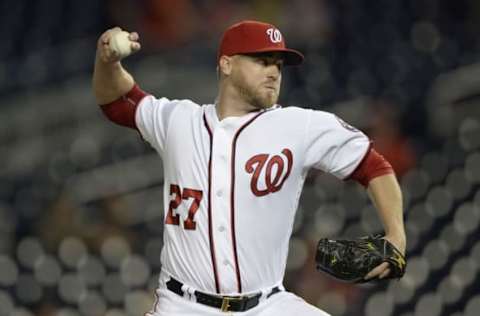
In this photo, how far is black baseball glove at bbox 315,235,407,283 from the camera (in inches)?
102

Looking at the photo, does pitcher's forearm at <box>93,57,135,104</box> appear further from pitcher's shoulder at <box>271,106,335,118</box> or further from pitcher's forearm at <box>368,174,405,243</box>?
pitcher's forearm at <box>368,174,405,243</box>

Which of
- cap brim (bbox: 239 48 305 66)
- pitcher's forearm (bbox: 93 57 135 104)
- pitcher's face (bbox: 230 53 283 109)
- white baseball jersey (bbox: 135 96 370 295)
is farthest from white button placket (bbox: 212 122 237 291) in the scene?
pitcher's forearm (bbox: 93 57 135 104)

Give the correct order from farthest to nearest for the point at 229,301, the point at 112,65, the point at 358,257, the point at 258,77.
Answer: the point at 112,65
the point at 258,77
the point at 229,301
the point at 358,257

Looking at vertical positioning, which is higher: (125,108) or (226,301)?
(125,108)

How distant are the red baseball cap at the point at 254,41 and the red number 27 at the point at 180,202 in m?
0.40

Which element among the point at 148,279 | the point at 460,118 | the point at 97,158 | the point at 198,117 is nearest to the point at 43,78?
the point at 97,158

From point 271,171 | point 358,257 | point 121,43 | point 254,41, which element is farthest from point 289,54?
point 358,257

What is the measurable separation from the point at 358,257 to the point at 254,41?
645 millimetres

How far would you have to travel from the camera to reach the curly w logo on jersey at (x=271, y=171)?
2734 mm

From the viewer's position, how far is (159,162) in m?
5.26

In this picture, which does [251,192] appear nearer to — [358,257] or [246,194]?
[246,194]

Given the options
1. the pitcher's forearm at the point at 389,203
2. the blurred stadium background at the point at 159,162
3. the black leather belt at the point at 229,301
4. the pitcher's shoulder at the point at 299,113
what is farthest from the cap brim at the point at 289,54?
the blurred stadium background at the point at 159,162

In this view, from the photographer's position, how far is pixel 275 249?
278 cm

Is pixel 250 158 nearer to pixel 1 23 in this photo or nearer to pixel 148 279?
pixel 148 279
